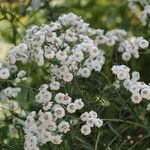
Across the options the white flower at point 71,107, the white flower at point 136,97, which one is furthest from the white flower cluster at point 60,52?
the white flower at point 136,97

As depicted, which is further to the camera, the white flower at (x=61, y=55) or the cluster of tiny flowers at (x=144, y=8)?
the cluster of tiny flowers at (x=144, y=8)

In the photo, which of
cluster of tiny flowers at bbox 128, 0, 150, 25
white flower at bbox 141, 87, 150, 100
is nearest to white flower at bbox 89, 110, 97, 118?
white flower at bbox 141, 87, 150, 100

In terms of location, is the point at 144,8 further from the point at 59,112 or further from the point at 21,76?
the point at 59,112

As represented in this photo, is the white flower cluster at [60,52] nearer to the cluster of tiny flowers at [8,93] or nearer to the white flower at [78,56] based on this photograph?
the white flower at [78,56]

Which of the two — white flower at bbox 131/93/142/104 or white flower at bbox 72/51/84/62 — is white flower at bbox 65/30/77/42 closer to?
white flower at bbox 72/51/84/62

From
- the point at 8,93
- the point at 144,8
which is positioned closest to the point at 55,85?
the point at 8,93
